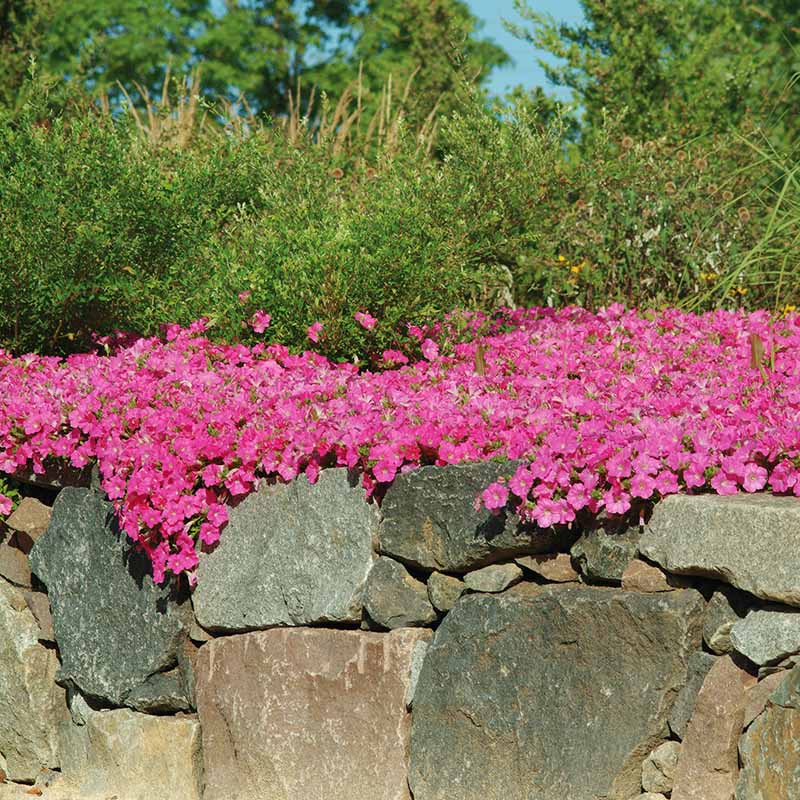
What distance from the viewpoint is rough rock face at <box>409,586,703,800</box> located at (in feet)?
10.6

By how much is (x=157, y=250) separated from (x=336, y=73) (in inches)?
744

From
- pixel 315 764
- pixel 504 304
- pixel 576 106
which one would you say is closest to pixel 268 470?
pixel 315 764

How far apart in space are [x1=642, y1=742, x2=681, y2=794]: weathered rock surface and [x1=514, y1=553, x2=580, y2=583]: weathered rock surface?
53 centimetres

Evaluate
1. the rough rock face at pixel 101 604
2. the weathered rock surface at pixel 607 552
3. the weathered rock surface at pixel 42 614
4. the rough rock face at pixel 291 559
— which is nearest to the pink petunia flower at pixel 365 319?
the rough rock face at pixel 291 559

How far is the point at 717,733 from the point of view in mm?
3143

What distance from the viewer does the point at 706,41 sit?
9.84 m

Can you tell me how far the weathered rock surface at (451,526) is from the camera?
3.55 meters

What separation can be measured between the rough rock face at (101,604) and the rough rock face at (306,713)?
22 centimetres

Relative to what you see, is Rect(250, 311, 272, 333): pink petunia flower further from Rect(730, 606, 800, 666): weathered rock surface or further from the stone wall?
Rect(730, 606, 800, 666): weathered rock surface

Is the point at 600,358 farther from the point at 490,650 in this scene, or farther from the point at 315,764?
the point at 315,764

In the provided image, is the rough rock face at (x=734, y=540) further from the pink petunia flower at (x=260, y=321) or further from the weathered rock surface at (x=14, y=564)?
the weathered rock surface at (x=14, y=564)

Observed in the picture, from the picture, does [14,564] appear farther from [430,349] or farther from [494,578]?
[494,578]

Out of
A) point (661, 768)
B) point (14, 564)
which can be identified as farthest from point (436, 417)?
point (14, 564)

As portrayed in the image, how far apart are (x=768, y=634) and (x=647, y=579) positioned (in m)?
0.37
